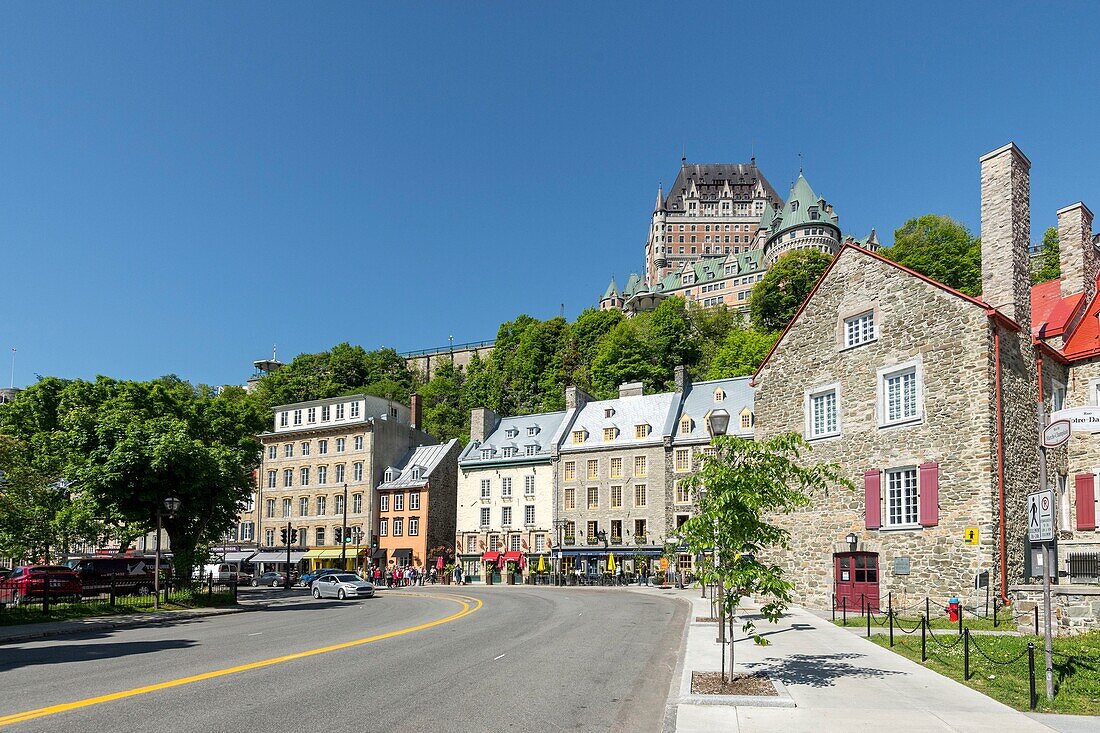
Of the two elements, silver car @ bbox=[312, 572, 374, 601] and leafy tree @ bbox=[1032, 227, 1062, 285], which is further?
leafy tree @ bbox=[1032, 227, 1062, 285]

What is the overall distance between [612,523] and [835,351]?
31546 mm

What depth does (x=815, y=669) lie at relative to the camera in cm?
1557

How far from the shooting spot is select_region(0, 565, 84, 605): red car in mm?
32312

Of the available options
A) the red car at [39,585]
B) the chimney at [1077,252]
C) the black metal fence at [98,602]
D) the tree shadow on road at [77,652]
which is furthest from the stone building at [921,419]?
the red car at [39,585]

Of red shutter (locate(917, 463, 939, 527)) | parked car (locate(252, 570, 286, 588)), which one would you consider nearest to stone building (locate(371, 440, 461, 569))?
parked car (locate(252, 570, 286, 588))

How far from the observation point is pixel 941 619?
25.1 metres

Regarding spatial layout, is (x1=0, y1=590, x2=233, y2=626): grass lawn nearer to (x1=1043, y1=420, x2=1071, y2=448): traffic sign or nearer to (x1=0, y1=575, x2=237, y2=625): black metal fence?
(x1=0, y1=575, x2=237, y2=625): black metal fence

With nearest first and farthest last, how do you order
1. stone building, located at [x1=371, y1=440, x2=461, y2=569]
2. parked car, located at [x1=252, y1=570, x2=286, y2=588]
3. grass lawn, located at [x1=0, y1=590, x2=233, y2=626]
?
grass lawn, located at [x1=0, y1=590, x2=233, y2=626]
parked car, located at [x1=252, y1=570, x2=286, y2=588]
stone building, located at [x1=371, y1=440, x2=461, y2=569]

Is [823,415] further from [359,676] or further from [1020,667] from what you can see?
[359,676]

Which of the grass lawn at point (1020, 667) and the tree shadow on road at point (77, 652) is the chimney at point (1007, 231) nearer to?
the grass lawn at point (1020, 667)

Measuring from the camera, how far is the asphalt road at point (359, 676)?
1116cm

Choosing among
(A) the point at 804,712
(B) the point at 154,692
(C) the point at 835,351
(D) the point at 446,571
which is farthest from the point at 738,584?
(D) the point at 446,571

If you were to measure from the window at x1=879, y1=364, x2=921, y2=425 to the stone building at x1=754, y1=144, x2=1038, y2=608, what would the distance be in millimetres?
37

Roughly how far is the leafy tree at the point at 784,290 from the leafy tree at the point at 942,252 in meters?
16.7
